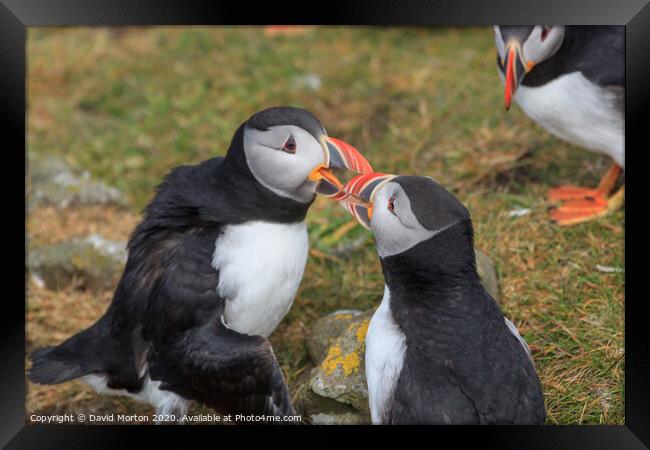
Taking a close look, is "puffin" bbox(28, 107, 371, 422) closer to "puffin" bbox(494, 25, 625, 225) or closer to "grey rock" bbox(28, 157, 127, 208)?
"puffin" bbox(494, 25, 625, 225)

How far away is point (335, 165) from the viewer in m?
3.33

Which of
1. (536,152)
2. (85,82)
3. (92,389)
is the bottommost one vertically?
(92,389)

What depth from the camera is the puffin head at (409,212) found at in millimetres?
2963

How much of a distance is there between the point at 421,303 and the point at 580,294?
41.4 inches

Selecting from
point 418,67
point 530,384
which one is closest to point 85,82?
point 418,67

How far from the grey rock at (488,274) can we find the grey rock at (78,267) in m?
1.87

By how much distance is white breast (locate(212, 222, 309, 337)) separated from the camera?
3.33m

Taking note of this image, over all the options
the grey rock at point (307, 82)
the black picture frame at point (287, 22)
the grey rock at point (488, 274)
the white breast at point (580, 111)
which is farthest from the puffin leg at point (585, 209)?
the grey rock at point (307, 82)

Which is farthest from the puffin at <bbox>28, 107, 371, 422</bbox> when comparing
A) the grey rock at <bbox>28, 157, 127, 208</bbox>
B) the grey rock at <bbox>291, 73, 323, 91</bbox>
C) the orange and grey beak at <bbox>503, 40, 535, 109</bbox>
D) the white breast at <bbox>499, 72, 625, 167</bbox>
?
the grey rock at <bbox>291, 73, 323, 91</bbox>

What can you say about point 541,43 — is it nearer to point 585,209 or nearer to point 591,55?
point 591,55

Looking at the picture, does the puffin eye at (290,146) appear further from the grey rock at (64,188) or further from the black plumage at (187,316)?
the grey rock at (64,188)

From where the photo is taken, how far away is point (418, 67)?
19.4 feet

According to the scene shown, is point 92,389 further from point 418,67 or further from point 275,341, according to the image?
point 418,67

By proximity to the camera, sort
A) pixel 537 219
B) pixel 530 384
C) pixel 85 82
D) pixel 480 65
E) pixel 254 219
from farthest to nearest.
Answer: pixel 85 82, pixel 480 65, pixel 537 219, pixel 254 219, pixel 530 384
